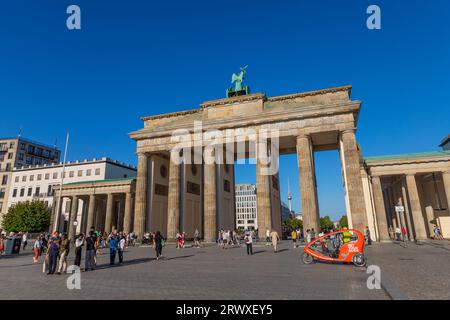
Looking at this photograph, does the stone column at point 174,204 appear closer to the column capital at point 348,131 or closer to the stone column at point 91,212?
the stone column at point 91,212

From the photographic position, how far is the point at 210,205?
3406 cm

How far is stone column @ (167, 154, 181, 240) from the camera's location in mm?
34844

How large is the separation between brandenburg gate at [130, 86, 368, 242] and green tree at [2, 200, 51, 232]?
28.9m

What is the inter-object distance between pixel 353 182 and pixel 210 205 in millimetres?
16323

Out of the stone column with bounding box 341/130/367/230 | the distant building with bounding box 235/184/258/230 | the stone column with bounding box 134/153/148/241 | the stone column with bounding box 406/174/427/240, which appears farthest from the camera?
the distant building with bounding box 235/184/258/230

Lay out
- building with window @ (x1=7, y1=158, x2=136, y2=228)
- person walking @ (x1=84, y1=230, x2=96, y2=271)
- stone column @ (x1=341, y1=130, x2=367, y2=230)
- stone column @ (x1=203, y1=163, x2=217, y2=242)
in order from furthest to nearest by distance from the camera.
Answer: building with window @ (x1=7, y1=158, x2=136, y2=228)
stone column @ (x1=203, y1=163, x2=217, y2=242)
stone column @ (x1=341, y1=130, x2=367, y2=230)
person walking @ (x1=84, y1=230, x2=96, y2=271)

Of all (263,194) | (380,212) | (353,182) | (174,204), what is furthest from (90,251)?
(380,212)

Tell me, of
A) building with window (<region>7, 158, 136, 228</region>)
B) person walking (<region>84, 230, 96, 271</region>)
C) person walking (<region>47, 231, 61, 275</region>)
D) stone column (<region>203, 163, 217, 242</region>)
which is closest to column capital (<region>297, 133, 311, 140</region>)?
stone column (<region>203, 163, 217, 242</region>)

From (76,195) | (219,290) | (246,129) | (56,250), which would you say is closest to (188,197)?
(246,129)

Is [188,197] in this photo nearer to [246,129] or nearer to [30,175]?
[246,129]

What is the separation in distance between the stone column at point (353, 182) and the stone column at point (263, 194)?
329 inches

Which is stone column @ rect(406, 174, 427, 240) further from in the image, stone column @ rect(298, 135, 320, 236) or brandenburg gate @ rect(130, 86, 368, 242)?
stone column @ rect(298, 135, 320, 236)

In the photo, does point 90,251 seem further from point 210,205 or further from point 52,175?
point 52,175

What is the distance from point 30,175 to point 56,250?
62807 mm
